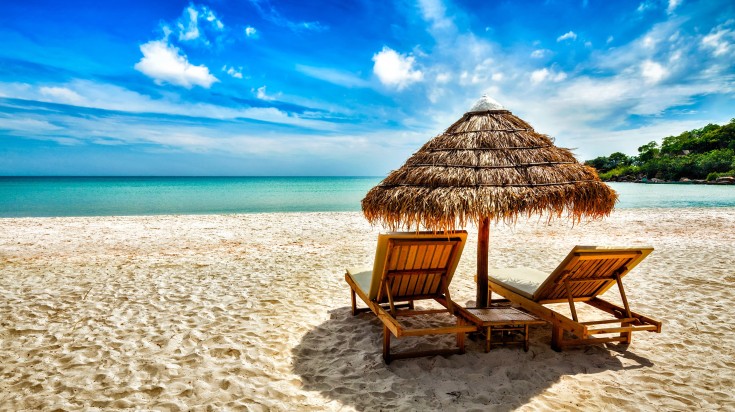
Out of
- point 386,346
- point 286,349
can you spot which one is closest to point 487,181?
point 386,346

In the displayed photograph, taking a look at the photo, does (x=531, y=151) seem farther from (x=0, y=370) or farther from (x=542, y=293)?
(x=0, y=370)

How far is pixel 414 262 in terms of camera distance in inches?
142

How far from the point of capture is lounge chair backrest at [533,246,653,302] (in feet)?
10.9

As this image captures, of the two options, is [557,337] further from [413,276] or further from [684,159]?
[684,159]

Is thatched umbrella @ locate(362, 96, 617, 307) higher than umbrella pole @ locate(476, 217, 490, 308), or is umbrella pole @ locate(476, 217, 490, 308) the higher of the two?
thatched umbrella @ locate(362, 96, 617, 307)

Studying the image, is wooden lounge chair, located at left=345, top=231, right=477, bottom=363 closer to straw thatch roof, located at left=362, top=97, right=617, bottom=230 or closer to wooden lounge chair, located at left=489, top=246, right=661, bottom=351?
straw thatch roof, located at left=362, top=97, right=617, bottom=230

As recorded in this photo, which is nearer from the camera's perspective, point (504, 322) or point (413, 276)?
point (504, 322)

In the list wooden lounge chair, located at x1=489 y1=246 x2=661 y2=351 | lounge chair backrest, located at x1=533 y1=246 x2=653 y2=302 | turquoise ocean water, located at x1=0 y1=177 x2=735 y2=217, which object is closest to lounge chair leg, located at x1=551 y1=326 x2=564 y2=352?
wooden lounge chair, located at x1=489 y1=246 x2=661 y2=351

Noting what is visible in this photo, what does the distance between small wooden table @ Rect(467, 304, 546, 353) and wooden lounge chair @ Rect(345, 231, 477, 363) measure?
0.16 m

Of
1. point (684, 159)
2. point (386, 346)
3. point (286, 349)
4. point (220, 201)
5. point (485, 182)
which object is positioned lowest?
point (286, 349)

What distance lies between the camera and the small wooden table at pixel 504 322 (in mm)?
3455

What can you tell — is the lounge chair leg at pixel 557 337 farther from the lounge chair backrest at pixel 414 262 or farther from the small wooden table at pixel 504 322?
the lounge chair backrest at pixel 414 262

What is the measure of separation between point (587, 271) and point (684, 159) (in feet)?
205

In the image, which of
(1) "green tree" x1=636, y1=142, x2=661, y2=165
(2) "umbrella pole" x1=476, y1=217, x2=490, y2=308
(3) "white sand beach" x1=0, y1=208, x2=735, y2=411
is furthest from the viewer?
(1) "green tree" x1=636, y1=142, x2=661, y2=165
